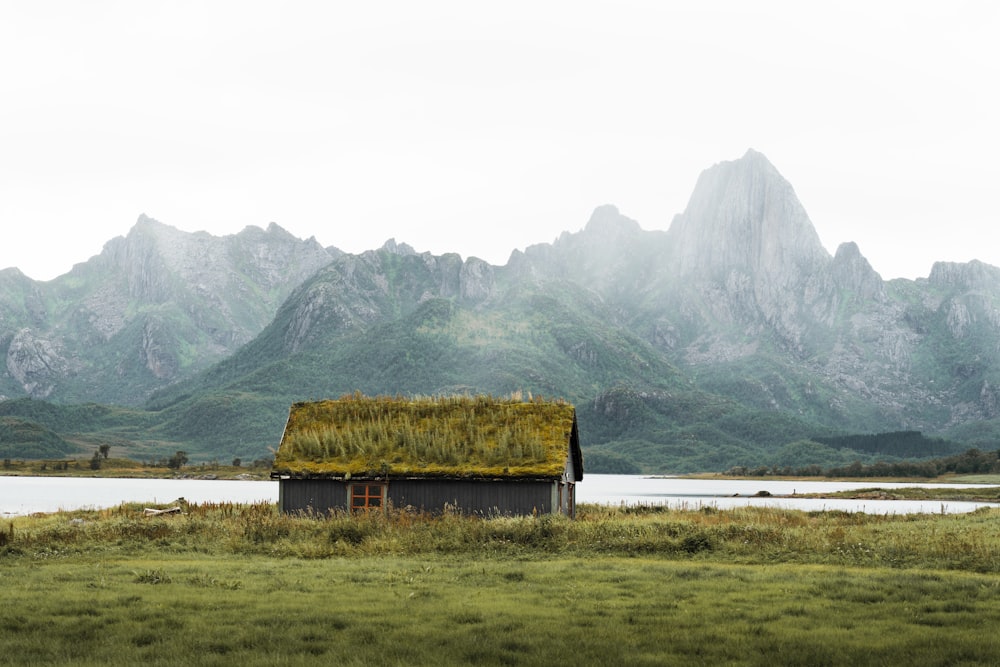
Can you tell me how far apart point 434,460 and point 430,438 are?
4.41ft

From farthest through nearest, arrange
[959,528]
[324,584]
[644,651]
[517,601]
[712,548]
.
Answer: [959,528], [712,548], [324,584], [517,601], [644,651]

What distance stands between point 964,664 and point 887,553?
55.8ft

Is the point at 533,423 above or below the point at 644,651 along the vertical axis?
above

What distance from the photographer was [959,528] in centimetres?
4209

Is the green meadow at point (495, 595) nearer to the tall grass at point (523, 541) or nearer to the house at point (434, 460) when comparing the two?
the tall grass at point (523, 541)

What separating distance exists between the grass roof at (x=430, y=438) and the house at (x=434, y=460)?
0.05 m

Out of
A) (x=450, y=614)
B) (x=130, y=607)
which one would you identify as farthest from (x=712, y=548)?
(x=130, y=607)

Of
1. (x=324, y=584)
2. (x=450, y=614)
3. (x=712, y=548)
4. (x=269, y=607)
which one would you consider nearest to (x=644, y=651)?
(x=450, y=614)

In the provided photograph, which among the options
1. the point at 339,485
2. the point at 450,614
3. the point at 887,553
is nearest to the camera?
the point at 450,614

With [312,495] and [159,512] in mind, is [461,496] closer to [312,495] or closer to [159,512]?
[312,495]

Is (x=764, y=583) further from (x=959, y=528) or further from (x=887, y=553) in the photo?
(x=959, y=528)

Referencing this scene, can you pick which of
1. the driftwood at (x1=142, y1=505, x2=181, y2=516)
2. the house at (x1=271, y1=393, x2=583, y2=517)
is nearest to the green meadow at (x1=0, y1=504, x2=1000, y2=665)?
the house at (x1=271, y1=393, x2=583, y2=517)

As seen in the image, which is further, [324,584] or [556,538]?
[556,538]

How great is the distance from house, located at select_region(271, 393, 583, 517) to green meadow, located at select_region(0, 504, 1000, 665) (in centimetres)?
832
